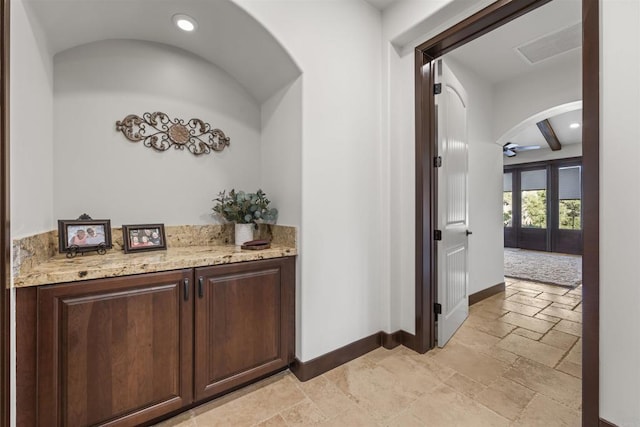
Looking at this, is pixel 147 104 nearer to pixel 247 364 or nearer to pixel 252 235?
pixel 252 235

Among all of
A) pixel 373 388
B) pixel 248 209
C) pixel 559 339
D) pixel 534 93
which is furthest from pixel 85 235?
pixel 534 93

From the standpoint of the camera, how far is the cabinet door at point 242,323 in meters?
1.56

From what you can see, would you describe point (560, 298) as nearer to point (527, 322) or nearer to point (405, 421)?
point (527, 322)

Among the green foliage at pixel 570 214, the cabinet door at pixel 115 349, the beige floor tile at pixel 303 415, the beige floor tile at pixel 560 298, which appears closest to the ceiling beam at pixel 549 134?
the green foliage at pixel 570 214

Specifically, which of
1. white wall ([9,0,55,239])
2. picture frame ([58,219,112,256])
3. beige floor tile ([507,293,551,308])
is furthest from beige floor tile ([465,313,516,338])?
white wall ([9,0,55,239])

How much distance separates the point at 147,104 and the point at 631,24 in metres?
2.68

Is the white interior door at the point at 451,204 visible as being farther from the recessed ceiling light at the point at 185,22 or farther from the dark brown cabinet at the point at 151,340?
the recessed ceiling light at the point at 185,22

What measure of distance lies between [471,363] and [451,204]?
4.13 ft

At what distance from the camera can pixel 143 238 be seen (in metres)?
1.77

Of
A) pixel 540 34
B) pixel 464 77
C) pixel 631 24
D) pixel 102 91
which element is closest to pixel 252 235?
pixel 102 91

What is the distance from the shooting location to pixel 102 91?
1.76 m

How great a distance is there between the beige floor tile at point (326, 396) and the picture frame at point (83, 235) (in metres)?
1.52

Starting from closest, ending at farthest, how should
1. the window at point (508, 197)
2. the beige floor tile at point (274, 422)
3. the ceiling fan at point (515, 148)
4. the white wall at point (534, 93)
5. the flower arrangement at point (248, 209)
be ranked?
the beige floor tile at point (274, 422)
the flower arrangement at point (248, 209)
the white wall at point (534, 93)
the ceiling fan at point (515, 148)
the window at point (508, 197)

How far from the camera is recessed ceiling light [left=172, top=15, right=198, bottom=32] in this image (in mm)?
1693
